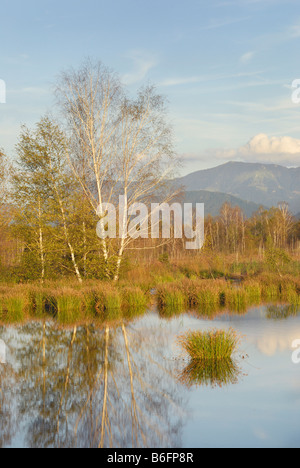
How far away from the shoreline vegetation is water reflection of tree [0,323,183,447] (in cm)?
327

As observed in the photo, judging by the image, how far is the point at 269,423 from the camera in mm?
7348

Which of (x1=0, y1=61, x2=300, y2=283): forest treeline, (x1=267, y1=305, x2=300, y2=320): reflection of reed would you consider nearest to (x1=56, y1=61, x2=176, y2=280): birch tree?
(x1=0, y1=61, x2=300, y2=283): forest treeline

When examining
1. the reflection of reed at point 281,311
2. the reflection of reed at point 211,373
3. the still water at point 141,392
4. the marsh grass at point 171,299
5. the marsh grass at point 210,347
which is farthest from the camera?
the marsh grass at point 171,299

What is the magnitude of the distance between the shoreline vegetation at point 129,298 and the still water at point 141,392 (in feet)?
10.5

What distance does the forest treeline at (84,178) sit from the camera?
21.3 m

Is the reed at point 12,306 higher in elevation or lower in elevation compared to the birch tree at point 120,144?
lower

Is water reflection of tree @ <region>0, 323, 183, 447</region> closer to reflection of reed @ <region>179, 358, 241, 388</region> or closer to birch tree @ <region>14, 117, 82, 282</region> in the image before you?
reflection of reed @ <region>179, 358, 241, 388</region>

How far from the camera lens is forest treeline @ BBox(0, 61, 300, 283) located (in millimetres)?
21297

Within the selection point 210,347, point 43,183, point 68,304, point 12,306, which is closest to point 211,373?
point 210,347

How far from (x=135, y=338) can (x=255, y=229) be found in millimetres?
52978

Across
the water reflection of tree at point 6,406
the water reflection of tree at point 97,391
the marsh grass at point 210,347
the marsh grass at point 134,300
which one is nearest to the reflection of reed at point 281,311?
the marsh grass at point 134,300

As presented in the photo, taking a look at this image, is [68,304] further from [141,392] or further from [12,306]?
[141,392]

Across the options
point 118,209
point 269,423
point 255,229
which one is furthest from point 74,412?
point 255,229

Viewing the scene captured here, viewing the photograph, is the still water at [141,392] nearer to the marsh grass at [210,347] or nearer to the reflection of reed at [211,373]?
the reflection of reed at [211,373]
